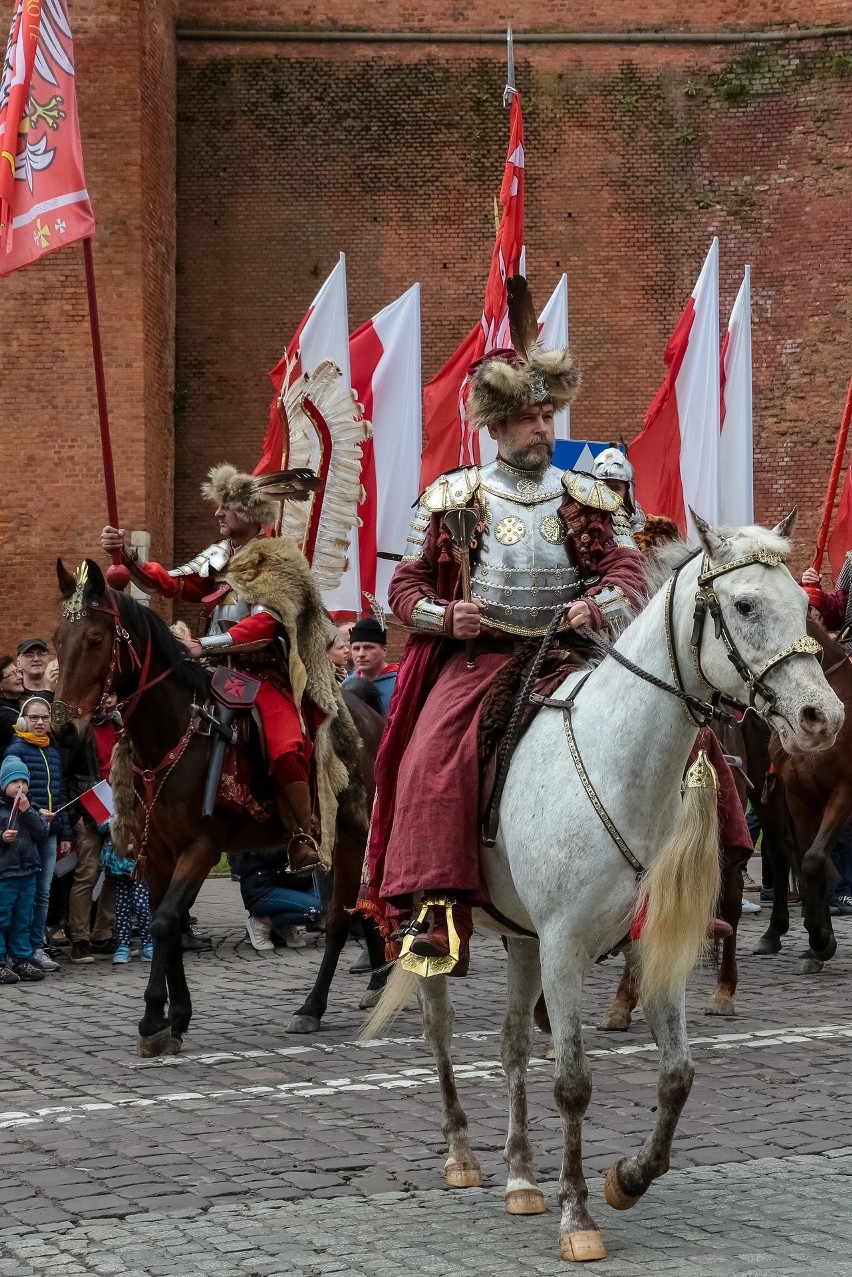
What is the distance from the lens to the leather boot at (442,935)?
5.01 m

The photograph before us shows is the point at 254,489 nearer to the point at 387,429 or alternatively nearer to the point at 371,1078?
the point at 371,1078

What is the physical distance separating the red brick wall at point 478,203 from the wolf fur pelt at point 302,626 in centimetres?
1615

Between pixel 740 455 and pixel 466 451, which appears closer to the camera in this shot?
pixel 466 451

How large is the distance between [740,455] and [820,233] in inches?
412

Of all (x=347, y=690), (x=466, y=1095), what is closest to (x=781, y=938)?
(x=347, y=690)

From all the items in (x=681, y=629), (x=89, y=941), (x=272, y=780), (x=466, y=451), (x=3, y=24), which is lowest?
(x=89, y=941)

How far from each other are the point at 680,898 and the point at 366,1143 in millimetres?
1871

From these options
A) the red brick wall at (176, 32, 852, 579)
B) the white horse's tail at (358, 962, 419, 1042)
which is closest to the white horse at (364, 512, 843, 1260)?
the white horse's tail at (358, 962, 419, 1042)

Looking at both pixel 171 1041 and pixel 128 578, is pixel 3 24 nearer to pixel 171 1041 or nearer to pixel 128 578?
pixel 128 578

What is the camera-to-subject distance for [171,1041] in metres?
7.55

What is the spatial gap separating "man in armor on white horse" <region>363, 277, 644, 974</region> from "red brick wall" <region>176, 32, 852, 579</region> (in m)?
19.3

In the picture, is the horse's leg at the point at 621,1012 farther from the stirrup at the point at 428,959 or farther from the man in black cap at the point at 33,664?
the man in black cap at the point at 33,664

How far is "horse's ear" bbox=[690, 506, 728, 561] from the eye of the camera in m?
4.43

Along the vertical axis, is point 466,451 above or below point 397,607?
above
